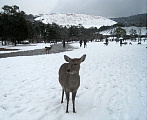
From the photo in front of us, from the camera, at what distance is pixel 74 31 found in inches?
4082

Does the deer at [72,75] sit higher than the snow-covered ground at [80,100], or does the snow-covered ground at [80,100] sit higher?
the deer at [72,75]

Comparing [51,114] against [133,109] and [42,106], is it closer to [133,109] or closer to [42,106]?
[42,106]

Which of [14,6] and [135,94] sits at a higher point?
[14,6]

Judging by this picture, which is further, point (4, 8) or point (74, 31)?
point (74, 31)

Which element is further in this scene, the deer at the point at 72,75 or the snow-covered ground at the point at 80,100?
the snow-covered ground at the point at 80,100

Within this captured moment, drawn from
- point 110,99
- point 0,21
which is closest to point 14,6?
point 0,21

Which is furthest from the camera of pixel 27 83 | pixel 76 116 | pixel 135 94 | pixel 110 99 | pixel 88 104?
pixel 27 83

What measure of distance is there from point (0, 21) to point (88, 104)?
44616 mm

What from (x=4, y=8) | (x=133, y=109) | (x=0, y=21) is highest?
(x=4, y=8)

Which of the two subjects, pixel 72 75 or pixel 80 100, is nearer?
pixel 72 75

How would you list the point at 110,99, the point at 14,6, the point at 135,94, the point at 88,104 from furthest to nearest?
the point at 14,6, the point at 135,94, the point at 110,99, the point at 88,104

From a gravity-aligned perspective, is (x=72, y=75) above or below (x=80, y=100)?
above

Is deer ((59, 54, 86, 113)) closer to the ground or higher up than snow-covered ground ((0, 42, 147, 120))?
higher up

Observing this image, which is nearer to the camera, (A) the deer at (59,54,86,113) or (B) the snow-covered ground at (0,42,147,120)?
(A) the deer at (59,54,86,113)
